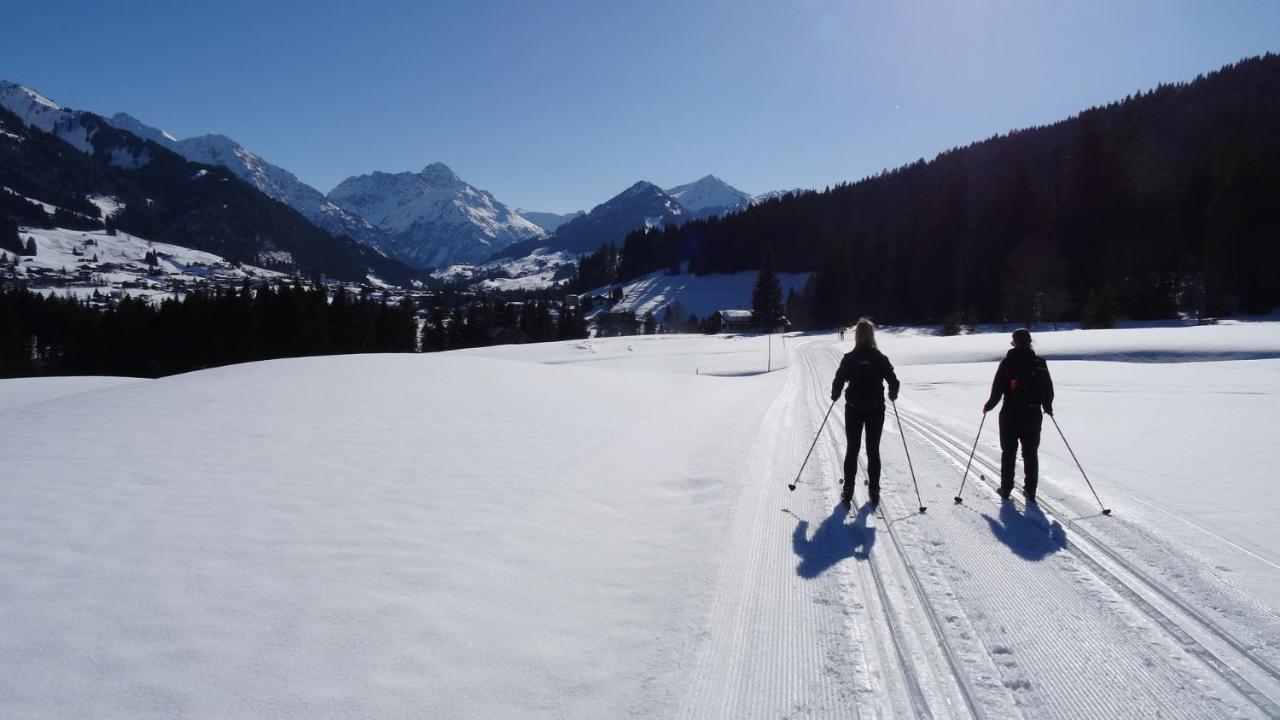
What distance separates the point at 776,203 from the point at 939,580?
151 metres

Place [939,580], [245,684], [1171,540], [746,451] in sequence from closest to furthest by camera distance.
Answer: [245,684]
[939,580]
[1171,540]
[746,451]

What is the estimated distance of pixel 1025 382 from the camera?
7480 millimetres

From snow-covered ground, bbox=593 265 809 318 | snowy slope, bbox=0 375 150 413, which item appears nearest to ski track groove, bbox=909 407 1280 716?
snowy slope, bbox=0 375 150 413

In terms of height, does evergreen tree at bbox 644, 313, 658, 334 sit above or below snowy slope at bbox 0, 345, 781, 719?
above

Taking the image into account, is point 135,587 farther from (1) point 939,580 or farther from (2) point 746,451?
(2) point 746,451

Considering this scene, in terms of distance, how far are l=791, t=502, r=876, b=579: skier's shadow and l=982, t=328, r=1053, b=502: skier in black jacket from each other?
221 cm

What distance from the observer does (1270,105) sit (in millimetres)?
84500

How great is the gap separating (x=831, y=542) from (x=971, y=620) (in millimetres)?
1755

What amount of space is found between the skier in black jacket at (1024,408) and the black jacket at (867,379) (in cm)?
156

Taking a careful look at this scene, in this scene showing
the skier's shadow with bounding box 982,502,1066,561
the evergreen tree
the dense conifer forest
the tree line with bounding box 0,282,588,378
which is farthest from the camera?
the evergreen tree

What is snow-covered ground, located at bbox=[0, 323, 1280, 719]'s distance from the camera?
3473mm

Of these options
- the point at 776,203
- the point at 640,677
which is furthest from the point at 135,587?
the point at 776,203

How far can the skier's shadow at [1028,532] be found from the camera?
5.77 metres

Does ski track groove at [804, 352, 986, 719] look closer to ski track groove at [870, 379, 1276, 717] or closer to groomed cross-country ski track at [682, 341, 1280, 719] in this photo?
groomed cross-country ski track at [682, 341, 1280, 719]
